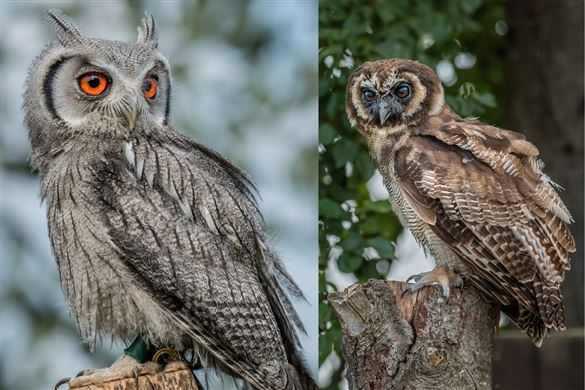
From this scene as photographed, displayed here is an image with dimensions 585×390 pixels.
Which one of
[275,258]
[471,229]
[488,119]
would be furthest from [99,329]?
[488,119]

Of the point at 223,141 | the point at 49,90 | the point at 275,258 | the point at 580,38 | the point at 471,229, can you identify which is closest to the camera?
the point at 471,229

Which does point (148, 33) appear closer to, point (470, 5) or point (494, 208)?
point (494, 208)

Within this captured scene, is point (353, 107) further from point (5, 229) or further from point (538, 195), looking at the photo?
point (5, 229)

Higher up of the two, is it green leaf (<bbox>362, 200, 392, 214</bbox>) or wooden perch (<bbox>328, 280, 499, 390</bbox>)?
green leaf (<bbox>362, 200, 392, 214</bbox>)

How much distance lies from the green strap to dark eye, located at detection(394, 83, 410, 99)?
0.99 meters

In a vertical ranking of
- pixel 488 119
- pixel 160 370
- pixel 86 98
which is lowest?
pixel 160 370

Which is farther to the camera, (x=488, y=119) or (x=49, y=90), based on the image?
(x=488, y=119)

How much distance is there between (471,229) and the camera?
2596 millimetres

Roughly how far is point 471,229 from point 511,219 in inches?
4.6

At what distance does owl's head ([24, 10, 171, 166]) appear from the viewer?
2730 mm

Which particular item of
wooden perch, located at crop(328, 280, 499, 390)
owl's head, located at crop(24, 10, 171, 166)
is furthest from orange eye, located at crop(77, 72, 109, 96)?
wooden perch, located at crop(328, 280, 499, 390)

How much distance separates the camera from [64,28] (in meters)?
2.88

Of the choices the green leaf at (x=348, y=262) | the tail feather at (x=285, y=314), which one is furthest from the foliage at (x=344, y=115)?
the tail feather at (x=285, y=314)

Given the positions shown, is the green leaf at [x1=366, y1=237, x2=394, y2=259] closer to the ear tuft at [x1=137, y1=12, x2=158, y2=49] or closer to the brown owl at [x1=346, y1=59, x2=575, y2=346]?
the brown owl at [x1=346, y1=59, x2=575, y2=346]
